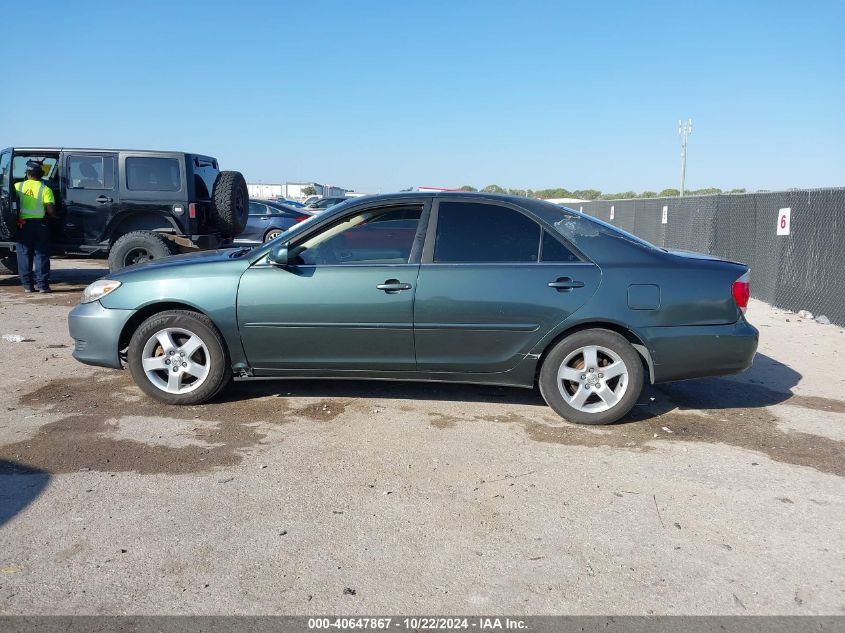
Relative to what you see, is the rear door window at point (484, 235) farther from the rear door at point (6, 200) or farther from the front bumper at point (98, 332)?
the rear door at point (6, 200)

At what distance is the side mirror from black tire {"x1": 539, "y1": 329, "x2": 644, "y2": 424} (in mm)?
2002

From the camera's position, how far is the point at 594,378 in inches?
191

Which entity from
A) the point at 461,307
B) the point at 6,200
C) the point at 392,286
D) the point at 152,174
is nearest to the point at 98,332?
the point at 392,286

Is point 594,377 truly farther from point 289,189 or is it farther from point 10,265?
point 289,189

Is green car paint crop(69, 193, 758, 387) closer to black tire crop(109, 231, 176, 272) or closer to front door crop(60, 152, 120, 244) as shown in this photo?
black tire crop(109, 231, 176, 272)

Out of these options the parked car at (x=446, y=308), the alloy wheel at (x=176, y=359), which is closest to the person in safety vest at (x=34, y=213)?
the parked car at (x=446, y=308)

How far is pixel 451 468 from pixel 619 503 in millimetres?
987

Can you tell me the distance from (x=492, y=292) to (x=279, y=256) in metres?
1.53

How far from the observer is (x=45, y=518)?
11.2 feet

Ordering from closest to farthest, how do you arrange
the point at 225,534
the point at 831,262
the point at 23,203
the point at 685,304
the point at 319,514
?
1. the point at 225,534
2. the point at 319,514
3. the point at 685,304
4. the point at 831,262
5. the point at 23,203

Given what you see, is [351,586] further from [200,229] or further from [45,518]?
[200,229]

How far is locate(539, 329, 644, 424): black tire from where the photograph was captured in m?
4.82

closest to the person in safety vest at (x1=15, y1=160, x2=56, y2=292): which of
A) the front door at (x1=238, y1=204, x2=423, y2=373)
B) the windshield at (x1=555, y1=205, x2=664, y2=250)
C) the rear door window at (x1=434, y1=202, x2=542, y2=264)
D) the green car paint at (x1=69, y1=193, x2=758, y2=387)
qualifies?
the green car paint at (x1=69, y1=193, x2=758, y2=387)

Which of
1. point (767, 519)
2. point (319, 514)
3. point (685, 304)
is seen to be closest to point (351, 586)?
point (319, 514)
